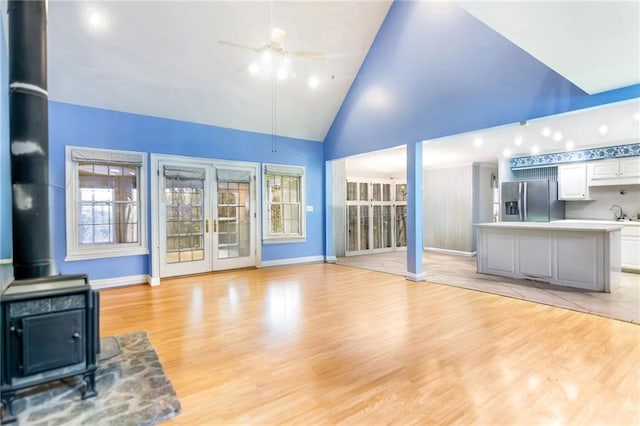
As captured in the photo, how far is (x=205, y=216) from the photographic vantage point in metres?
6.03

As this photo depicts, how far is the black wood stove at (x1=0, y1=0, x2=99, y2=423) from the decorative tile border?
353 inches

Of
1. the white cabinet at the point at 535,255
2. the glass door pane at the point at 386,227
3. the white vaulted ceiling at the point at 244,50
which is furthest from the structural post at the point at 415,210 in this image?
the glass door pane at the point at 386,227

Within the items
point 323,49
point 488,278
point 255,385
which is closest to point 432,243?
point 488,278

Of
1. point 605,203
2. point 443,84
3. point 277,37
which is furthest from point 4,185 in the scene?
point 605,203

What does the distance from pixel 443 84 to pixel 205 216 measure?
16.0 feet

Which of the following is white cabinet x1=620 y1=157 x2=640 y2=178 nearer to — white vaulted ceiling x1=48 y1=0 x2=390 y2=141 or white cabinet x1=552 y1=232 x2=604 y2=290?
white cabinet x1=552 y1=232 x2=604 y2=290

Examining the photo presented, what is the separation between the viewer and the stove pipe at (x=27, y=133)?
2260mm

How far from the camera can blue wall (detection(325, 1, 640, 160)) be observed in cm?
391

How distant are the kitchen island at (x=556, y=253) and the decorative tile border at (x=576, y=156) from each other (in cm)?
245

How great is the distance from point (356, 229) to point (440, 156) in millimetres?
2918

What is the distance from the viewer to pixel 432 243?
30.4ft

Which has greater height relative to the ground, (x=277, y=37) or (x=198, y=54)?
(x=198, y=54)

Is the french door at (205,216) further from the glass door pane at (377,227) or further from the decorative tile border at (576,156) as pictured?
the decorative tile border at (576,156)

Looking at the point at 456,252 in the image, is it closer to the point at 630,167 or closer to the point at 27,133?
the point at 630,167
